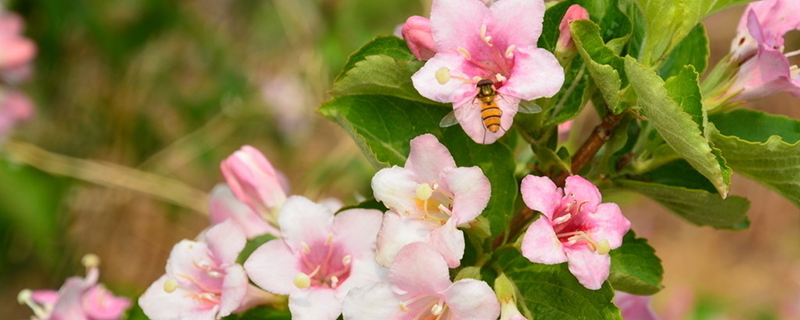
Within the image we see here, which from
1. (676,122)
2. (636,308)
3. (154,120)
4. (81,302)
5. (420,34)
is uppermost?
(420,34)

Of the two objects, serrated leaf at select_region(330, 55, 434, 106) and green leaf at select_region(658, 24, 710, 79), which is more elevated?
serrated leaf at select_region(330, 55, 434, 106)

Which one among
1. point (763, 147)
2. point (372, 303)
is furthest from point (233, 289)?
point (763, 147)

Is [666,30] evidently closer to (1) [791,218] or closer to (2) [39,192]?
(2) [39,192]

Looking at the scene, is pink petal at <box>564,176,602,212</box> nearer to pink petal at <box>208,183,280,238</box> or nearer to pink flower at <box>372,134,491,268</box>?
pink flower at <box>372,134,491,268</box>

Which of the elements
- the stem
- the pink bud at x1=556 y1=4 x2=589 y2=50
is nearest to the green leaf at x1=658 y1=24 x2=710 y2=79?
the pink bud at x1=556 y1=4 x2=589 y2=50

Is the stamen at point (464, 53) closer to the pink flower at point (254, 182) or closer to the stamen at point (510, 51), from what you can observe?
the stamen at point (510, 51)

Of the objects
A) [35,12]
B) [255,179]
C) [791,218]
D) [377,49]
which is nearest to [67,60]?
[35,12]

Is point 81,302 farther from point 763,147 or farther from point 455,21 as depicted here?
point 763,147
